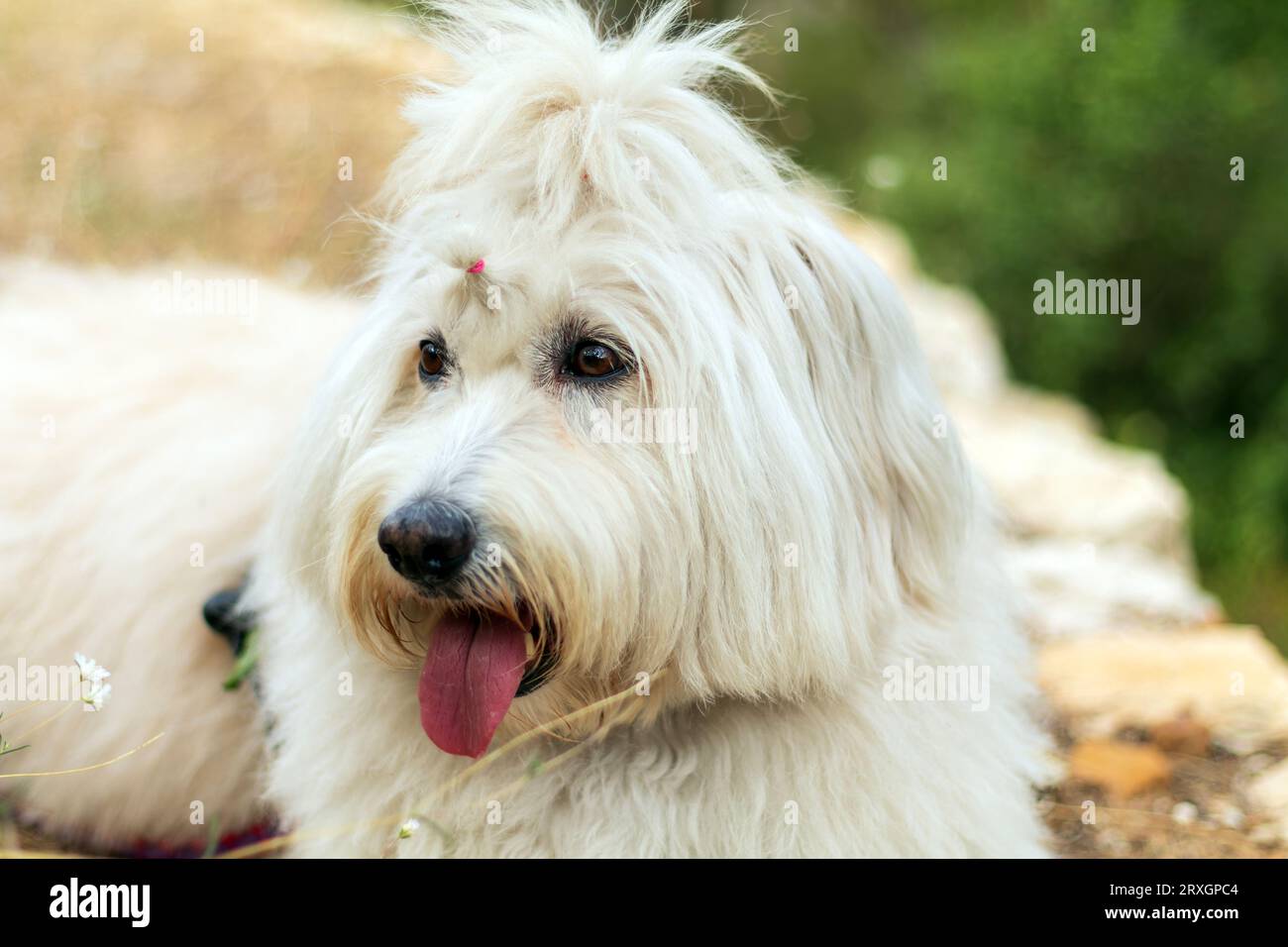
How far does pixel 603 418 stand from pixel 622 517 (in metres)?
0.23

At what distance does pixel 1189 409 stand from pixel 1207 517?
1060 mm

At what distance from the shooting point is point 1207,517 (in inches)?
387

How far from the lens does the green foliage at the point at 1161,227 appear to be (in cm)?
980

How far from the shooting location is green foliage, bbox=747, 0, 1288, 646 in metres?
9.80

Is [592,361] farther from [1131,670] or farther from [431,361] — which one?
[1131,670]

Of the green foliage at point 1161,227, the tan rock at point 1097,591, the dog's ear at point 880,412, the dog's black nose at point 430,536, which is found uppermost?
the green foliage at point 1161,227

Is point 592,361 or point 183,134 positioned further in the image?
point 183,134

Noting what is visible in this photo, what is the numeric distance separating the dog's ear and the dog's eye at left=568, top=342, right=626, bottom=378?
1.39ft

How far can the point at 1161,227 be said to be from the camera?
33.5ft

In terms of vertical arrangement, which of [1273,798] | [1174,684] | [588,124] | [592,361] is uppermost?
[588,124]

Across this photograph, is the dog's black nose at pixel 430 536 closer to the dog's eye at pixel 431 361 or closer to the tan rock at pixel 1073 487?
the dog's eye at pixel 431 361

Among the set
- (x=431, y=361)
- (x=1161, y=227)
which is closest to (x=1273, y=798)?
(x=431, y=361)

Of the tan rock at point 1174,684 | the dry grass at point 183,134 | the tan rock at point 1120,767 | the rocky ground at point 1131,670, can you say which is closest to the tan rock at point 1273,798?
the rocky ground at point 1131,670
